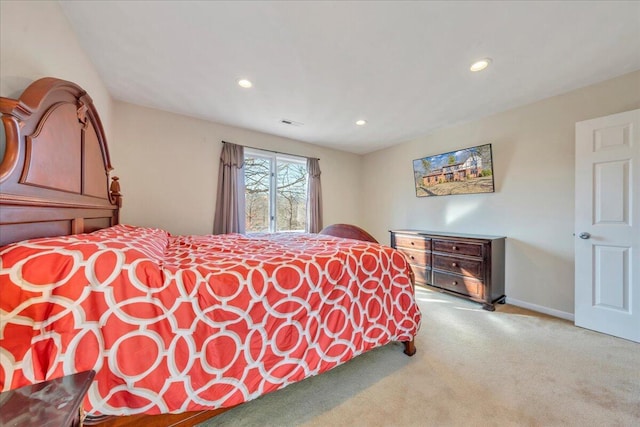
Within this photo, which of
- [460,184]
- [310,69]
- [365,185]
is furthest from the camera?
[365,185]

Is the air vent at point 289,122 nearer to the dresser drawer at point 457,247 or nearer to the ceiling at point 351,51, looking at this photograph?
the ceiling at point 351,51

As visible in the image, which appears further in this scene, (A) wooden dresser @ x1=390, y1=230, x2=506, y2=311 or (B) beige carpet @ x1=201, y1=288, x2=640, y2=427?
(A) wooden dresser @ x1=390, y1=230, x2=506, y2=311

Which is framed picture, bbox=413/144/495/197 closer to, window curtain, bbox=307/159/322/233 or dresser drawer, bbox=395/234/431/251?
dresser drawer, bbox=395/234/431/251

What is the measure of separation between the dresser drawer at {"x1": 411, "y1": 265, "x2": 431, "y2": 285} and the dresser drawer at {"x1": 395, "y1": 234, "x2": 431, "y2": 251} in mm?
303

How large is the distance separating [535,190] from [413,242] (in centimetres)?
158

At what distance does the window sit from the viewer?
12.6ft

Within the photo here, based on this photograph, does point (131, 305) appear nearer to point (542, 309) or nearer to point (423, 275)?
point (423, 275)

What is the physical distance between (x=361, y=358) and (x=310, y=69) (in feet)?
8.37

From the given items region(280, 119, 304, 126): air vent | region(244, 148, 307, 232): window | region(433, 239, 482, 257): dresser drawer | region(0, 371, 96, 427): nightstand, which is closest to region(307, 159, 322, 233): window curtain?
region(244, 148, 307, 232): window

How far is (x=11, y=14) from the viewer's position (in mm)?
1135

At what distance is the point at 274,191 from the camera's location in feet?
13.2

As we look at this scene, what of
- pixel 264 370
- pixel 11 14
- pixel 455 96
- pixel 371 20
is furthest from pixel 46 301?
pixel 455 96

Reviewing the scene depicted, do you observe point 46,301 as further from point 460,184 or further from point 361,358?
point 460,184

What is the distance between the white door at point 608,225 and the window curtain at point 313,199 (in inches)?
131
